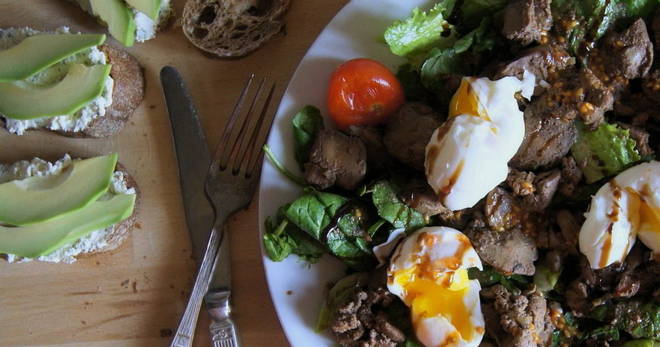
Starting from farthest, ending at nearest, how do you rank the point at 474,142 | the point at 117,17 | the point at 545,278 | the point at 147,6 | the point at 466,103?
the point at 117,17 < the point at 147,6 < the point at 545,278 < the point at 466,103 < the point at 474,142

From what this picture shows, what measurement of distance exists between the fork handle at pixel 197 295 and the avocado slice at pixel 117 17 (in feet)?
3.63

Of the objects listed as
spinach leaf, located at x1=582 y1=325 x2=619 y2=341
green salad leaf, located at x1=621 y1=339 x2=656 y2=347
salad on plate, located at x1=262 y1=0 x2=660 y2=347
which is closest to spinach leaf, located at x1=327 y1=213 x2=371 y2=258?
salad on plate, located at x1=262 y1=0 x2=660 y2=347

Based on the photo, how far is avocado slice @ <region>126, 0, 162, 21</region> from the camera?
3.00 metres

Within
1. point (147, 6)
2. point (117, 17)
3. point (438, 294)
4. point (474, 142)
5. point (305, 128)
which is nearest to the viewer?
point (474, 142)

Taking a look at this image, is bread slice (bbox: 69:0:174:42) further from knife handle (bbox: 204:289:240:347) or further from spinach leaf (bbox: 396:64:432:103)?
knife handle (bbox: 204:289:240:347)

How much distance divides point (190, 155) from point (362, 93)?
3.41 ft

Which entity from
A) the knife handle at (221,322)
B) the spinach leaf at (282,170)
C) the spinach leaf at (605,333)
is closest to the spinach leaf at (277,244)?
the spinach leaf at (282,170)

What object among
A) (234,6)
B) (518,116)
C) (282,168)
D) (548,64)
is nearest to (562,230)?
(518,116)

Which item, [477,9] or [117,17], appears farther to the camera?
[117,17]

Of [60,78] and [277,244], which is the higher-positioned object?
[60,78]

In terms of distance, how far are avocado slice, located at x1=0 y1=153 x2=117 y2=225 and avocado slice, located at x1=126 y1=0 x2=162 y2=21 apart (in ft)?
2.41

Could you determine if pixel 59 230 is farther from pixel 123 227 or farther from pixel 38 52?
pixel 38 52

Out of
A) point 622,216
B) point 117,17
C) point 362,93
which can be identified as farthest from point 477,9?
point 117,17

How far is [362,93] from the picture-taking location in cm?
279
